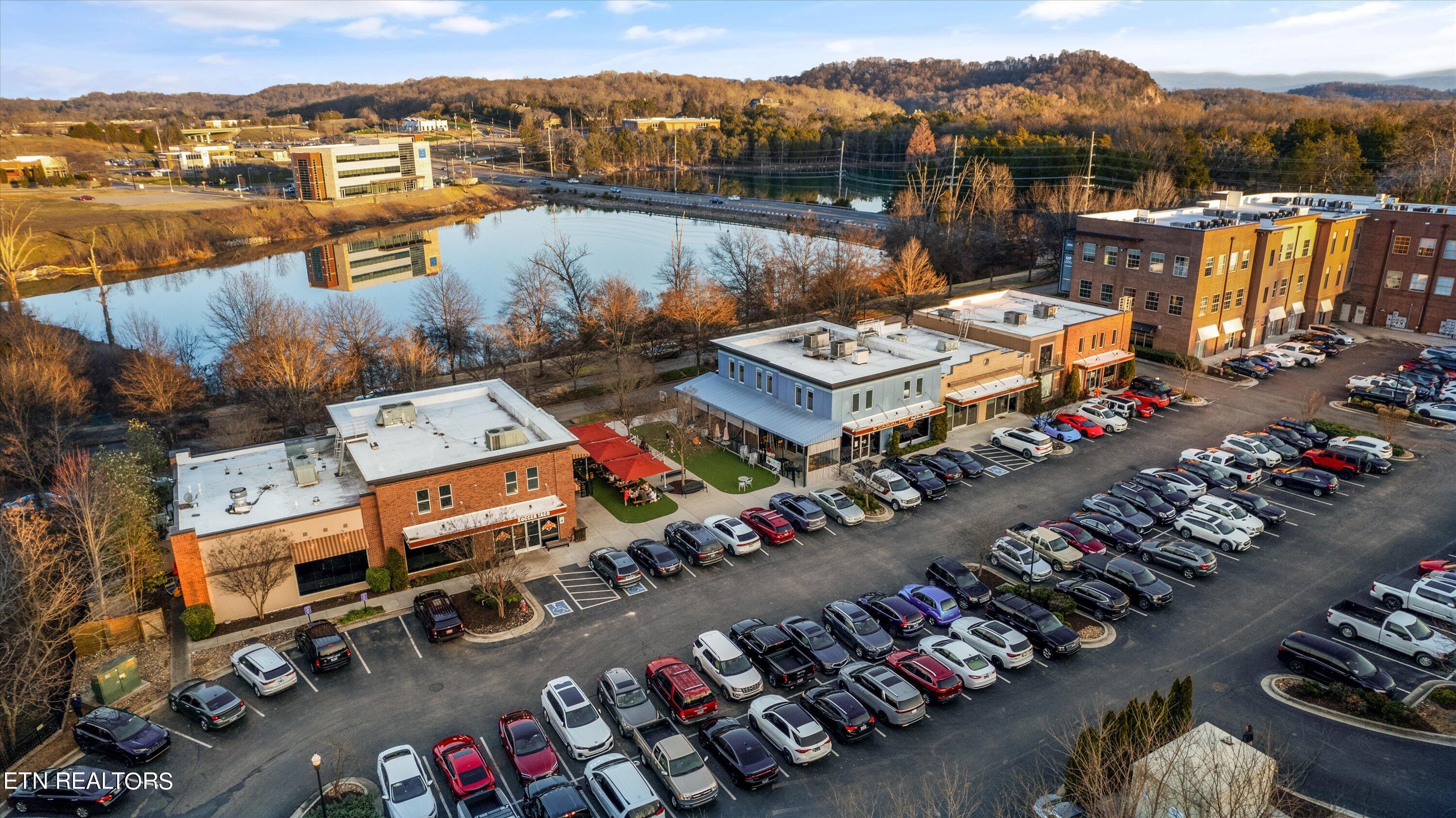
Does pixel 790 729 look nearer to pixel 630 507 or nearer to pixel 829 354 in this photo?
pixel 630 507

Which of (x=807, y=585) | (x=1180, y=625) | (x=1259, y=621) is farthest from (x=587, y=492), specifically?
Result: (x=1259, y=621)

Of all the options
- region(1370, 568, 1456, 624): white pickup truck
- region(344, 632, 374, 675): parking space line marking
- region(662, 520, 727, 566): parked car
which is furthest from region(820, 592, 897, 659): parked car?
region(1370, 568, 1456, 624): white pickup truck

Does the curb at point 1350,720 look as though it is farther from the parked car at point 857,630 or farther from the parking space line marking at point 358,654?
the parking space line marking at point 358,654

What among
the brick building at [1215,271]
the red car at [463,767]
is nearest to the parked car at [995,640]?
the red car at [463,767]

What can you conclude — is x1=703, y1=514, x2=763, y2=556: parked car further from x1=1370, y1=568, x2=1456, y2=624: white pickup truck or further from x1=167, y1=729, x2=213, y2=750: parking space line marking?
x1=1370, y1=568, x2=1456, y2=624: white pickup truck

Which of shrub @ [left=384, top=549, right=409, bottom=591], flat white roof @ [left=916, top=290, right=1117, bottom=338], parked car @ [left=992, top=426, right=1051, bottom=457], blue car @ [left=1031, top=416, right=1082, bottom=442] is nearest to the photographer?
shrub @ [left=384, top=549, right=409, bottom=591]
